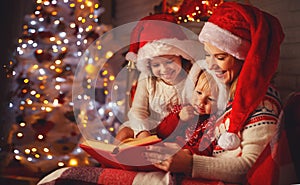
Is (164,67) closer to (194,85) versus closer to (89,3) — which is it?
(194,85)

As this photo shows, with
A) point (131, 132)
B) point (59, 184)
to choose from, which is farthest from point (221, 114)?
point (59, 184)

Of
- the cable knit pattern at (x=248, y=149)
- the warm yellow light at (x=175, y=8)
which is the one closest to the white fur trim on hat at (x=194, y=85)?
the cable knit pattern at (x=248, y=149)

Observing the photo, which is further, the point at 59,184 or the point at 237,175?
the point at 59,184

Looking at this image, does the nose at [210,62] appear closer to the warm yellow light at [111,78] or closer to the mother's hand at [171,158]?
the mother's hand at [171,158]

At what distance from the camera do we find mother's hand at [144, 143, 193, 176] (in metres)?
1.30

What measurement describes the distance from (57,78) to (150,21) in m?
0.58

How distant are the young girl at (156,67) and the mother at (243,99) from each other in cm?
16

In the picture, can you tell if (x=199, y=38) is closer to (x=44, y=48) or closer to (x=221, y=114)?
(x=221, y=114)

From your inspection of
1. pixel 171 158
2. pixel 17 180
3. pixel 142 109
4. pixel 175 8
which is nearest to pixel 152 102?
pixel 142 109

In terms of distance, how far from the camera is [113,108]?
1810mm

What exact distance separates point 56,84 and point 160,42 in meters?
0.63

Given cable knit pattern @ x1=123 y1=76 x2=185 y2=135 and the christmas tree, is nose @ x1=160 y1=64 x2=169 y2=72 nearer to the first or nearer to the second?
cable knit pattern @ x1=123 y1=76 x2=185 y2=135

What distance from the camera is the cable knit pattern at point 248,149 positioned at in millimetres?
1245

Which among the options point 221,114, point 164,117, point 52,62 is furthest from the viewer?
point 52,62
